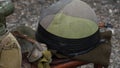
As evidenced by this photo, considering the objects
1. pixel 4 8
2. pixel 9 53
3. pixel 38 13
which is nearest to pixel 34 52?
pixel 9 53

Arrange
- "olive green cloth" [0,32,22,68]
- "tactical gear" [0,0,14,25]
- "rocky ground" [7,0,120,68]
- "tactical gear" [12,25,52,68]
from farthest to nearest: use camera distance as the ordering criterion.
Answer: "rocky ground" [7,0,120,68], "tactical gear" [12,25,52,68], "tactical gear" [0,0,14,25], "olive green cloth" [0,32,22,68]

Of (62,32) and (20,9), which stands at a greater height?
(62,32)

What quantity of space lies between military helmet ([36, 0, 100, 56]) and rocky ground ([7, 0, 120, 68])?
2.81 metres

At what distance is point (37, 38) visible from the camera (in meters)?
3.37

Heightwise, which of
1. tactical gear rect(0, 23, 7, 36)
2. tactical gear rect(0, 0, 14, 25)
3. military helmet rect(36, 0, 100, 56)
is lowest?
military helmet rect(36, 0, 100, 56)

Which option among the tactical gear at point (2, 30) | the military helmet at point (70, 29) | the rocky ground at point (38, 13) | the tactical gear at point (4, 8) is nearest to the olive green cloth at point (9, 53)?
the tactical gear at point (2, 30)

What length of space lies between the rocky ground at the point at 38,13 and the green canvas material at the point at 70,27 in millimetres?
2867

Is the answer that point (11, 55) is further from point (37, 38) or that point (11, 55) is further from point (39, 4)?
point (39, 4)

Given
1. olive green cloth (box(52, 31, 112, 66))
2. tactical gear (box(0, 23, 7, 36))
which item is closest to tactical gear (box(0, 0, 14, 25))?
tactical gear (box(0, 23, 7, 36))

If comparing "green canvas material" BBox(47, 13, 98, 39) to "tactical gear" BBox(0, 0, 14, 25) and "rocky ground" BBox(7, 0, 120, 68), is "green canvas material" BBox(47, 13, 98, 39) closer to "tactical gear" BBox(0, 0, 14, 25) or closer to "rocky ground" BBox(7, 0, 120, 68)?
"tactical gear" BBox(0, 0, 14, 25)

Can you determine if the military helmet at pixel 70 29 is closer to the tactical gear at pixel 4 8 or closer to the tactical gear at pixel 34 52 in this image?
the tactical gear at pixel 34 52

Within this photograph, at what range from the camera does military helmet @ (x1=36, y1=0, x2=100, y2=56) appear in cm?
312

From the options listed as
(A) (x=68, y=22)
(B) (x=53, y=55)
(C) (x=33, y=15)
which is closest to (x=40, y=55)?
(B) (x=53, y=55)

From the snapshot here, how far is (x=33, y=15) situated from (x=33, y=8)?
31cm
